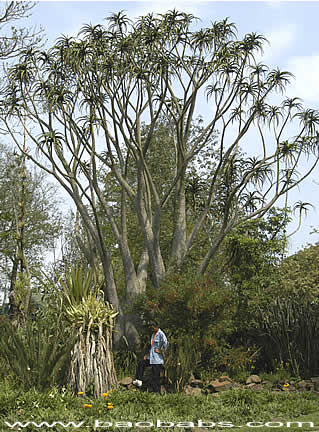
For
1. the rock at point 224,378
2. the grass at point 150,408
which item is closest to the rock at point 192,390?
the rock at point 224,378

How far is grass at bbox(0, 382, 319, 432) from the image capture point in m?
6.52

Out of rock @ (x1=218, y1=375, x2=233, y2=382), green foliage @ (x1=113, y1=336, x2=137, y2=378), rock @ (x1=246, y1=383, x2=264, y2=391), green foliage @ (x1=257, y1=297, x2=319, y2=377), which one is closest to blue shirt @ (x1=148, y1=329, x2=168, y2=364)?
rock @ (x1=218, y1=375, x2=233, y2=382)

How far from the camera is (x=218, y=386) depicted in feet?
32.0

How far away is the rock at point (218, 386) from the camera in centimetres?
973

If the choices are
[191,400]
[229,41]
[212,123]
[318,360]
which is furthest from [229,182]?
[191,400]

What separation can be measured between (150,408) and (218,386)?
2.70 meters

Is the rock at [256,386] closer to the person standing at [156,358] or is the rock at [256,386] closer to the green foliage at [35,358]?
the person standing at [156,358]

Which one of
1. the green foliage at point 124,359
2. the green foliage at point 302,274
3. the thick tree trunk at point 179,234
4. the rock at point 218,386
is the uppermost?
the thick tree trunk at point 179,234

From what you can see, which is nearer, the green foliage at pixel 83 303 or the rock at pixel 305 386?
the green foliage at pixel 83 303

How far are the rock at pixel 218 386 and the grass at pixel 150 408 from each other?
3.82 feet

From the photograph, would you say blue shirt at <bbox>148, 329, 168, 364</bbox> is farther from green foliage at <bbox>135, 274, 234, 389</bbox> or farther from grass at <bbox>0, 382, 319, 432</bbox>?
grass at <bbox>0, 382, 319, 432</bbox>

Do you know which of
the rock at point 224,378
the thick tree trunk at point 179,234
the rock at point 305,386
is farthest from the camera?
the thick tree trunk at point 179,234

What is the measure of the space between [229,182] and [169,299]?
602 cm

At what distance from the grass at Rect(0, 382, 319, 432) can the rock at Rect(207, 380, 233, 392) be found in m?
1.16
